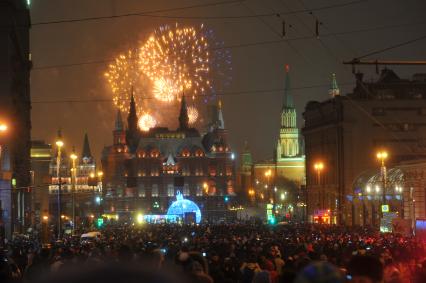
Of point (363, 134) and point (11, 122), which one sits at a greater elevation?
point (363, 134)

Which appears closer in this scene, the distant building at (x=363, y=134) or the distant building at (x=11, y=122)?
the distant building at (x=11, y=122)

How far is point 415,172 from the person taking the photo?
246 ft

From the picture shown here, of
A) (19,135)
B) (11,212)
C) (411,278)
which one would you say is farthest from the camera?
(19,135)

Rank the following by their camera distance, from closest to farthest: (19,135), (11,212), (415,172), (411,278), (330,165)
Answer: (411,278)
(11,212)
(415,172)
(19,135)
(330,165)

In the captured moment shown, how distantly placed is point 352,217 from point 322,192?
89.3 feet

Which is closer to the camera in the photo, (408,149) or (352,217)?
(352,217)

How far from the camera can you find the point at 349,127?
381 feet

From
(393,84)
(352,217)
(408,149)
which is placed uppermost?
(393,84)

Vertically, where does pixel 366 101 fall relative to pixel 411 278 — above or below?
above

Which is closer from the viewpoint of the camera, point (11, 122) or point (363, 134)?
point (11, 122)

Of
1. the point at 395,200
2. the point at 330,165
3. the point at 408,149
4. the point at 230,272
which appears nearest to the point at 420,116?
the point at 408,149

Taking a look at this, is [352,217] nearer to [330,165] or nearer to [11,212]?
[330,165]

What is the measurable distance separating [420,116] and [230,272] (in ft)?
323

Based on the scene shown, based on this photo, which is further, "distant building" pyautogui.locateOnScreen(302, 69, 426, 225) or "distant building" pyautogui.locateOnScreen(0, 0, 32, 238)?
"distant building" pyautogui.locateOnScreen(302, 69, 426, 225)
